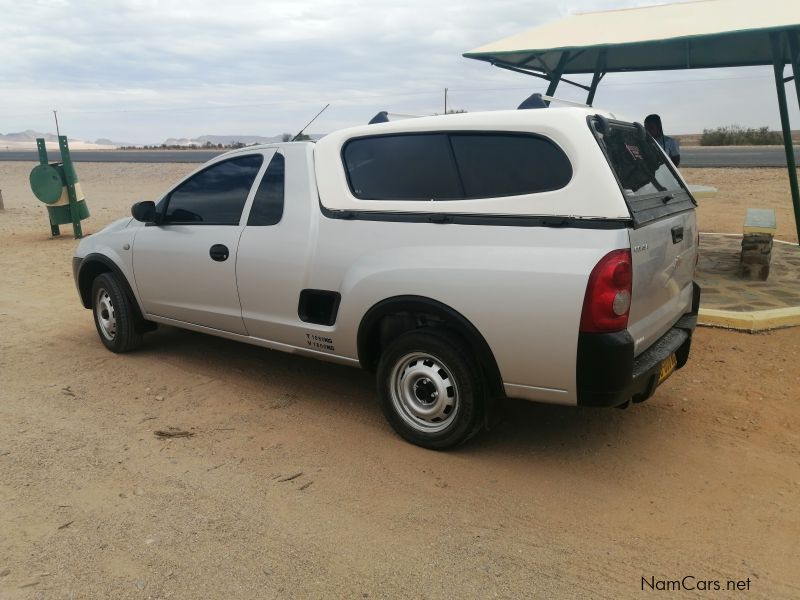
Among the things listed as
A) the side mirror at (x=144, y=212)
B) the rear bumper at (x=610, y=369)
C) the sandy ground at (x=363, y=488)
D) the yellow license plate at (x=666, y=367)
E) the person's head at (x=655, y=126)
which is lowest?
the sandy ground at (x=363, y=488)

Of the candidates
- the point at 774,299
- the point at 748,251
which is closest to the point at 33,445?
the point at 774,299

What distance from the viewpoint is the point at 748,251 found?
734 cm

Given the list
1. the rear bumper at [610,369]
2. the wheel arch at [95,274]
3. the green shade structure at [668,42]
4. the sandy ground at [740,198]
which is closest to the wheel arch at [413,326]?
the rear bumper at [610,369]

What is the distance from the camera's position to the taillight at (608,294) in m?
3.12

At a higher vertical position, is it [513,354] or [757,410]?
[513,354]

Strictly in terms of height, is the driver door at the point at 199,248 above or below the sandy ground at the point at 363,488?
above

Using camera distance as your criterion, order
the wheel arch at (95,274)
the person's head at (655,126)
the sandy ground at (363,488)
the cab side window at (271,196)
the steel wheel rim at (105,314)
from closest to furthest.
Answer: the sandy ground at (363,488) < the cab side window at (271,196) < the wheel arch at (95,274) < the steel wheel rim at (105,314) < the person's head at (655,126)

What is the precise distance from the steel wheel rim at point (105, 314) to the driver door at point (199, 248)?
1.84ft

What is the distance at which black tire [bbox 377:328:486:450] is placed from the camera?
366 cm

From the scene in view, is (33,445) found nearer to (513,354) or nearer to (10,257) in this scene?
(513,354)

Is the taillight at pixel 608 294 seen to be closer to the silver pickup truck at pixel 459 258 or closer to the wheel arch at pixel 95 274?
the silver pickup truck at pixel 459 258

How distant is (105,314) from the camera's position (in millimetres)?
5895

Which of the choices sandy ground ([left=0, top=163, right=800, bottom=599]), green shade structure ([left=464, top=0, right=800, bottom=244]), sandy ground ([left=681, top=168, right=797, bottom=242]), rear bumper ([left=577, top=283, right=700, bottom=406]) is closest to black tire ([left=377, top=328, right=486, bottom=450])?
sandy ground ([left=0, top=163, right=800, bottom=599])

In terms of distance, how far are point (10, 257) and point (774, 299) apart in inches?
430
